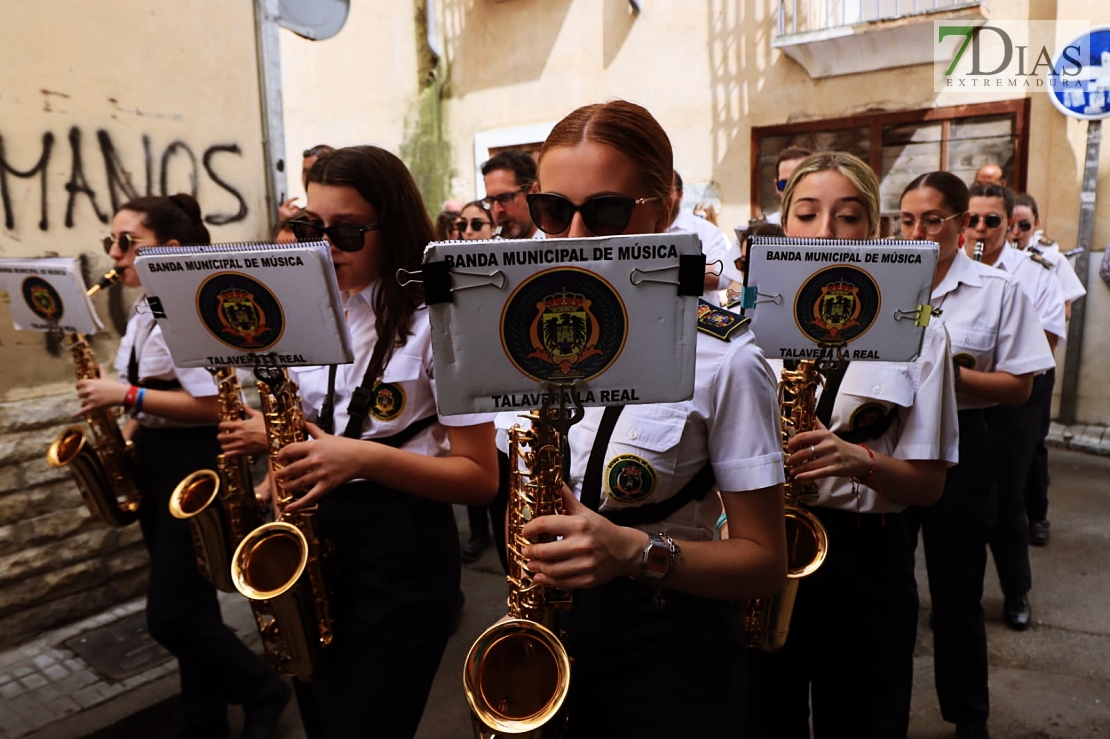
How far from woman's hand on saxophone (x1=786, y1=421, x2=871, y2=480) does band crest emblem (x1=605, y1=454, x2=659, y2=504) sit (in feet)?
2.72

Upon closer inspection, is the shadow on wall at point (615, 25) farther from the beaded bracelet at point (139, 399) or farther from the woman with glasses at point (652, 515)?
the woman with glasses at point (652, 515)

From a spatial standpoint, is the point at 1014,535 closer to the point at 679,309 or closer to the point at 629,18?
the point at 679,309

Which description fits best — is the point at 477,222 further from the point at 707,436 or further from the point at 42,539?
the point at 707,436

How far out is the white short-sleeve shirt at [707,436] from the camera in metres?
1.70

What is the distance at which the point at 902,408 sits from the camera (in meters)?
2.67

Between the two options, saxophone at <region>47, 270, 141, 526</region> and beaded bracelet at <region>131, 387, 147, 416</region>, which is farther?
saxophone at <region>47, 270, 141, 526</region>

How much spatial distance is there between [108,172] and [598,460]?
183 inches

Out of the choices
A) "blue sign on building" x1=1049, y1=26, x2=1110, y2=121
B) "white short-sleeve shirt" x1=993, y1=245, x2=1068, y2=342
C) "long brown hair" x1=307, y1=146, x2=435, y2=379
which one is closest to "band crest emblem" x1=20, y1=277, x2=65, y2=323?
"long brown hair" x1=307, y1=146, x2=435, y2=379

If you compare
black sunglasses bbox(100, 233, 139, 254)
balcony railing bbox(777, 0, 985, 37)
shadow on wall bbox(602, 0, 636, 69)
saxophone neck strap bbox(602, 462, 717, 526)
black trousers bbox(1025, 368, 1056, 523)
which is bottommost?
black trousers bbox(1025, 368, 1056, 523)

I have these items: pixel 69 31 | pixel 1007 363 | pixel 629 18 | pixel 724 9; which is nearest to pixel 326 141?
pixel 629 18

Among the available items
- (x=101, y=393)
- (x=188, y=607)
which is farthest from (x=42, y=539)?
(x=188, y=607)

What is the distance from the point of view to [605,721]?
1.90 m

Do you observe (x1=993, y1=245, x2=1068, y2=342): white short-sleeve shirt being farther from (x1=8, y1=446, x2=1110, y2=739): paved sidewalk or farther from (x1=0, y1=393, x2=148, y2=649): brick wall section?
(x1=0, y1=393, x2=148, y2=649): brick wall section

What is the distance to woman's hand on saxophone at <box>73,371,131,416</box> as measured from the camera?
3.71 meters
